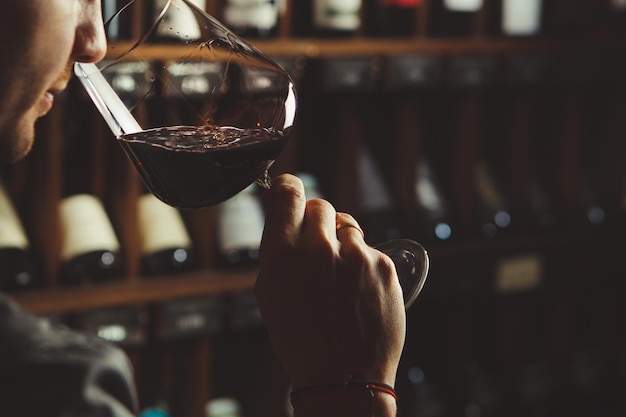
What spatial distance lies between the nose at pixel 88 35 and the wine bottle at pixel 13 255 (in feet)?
2.36

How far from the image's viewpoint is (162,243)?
68.0 inches

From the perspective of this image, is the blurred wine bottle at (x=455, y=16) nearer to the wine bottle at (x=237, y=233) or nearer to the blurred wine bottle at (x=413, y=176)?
the blurred wine bottle at (x=413, y=176)

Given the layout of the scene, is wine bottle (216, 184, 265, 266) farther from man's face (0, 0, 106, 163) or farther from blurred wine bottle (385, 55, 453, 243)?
man's face (0, 0, 106, 163)

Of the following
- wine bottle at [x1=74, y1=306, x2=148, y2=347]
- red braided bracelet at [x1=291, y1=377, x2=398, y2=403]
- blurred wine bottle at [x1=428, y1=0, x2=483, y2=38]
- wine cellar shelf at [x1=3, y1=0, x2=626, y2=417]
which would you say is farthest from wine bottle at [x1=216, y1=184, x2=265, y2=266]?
red braided bracelet at [x1=291, y1=377, x2=398, y2=403]

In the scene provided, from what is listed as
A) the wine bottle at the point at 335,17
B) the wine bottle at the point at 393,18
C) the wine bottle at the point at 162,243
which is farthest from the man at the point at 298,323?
the wine bottle at the point at 393,18

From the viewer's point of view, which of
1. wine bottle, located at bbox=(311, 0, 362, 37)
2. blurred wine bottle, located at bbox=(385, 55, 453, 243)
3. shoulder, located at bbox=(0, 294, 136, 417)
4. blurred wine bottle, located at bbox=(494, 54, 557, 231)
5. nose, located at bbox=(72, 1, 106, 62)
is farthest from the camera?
blurred wine bottle, located at bbox=(494, 54, 557, 231)

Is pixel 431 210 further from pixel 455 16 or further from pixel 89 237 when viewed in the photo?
pixel 89 237

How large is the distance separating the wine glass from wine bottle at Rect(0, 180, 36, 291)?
730 millimetres

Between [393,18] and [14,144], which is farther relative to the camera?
[393,18]

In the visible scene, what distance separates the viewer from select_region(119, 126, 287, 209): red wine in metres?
0.86

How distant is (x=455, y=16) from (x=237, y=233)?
72 cm

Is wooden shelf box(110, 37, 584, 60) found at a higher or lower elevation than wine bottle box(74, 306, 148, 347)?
higher

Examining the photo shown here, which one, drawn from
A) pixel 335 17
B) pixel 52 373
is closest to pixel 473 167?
pixel 335 17

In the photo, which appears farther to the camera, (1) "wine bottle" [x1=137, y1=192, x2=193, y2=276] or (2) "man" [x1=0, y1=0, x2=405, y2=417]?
(1) "wine bottle" [x1=137, y1=192, x2=193, y2=276]
